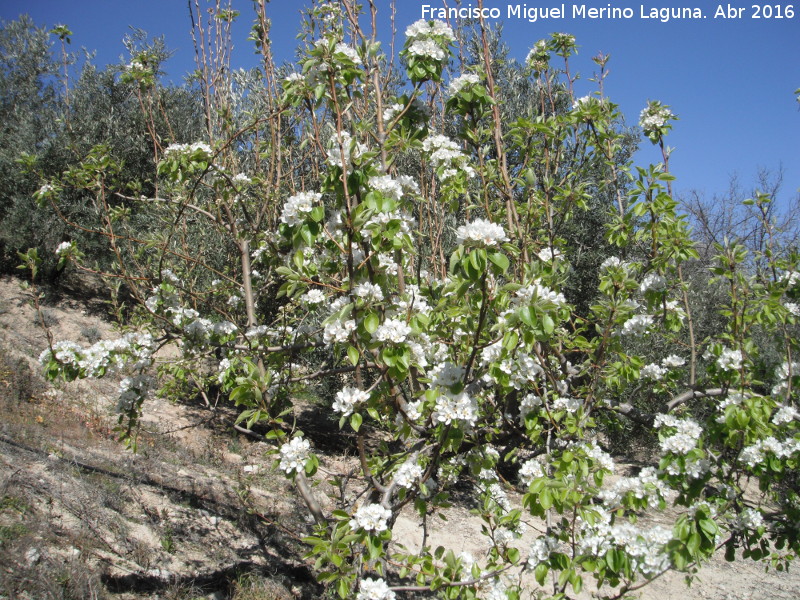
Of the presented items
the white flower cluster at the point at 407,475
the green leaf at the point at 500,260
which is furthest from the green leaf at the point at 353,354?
the green leaf at the point at 500,260

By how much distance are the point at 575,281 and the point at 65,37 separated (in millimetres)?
6777

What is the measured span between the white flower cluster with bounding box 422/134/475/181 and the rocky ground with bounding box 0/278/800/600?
5.84 ft

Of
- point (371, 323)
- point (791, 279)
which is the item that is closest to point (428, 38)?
point (371, 323)

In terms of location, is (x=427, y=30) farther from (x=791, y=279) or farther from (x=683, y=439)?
(x=791, y=279)

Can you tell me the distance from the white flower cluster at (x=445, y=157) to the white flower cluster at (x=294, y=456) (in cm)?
148

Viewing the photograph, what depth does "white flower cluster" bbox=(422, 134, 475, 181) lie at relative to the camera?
98.4 inches

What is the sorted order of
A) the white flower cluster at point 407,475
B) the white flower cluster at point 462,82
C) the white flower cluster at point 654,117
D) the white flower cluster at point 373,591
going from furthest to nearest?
1. the white flower cluster at point 654,117
2. the white flower cluster at point 462,82
3. the white flower cluster at point 407,475
4. the white flower cluster at point 373,591

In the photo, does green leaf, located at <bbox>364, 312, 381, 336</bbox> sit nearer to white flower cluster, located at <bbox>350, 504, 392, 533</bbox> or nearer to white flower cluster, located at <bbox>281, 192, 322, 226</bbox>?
white flower cluster, located at <bbox>281, 192, 322, 226</bbox>

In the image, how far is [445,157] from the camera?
2500mm

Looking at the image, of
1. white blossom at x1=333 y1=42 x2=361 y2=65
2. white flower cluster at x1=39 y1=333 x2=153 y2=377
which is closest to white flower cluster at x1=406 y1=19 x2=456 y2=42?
white blossom at x1=333 y1=42 x2=361 y2=65

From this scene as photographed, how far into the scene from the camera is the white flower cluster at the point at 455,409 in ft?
5.51

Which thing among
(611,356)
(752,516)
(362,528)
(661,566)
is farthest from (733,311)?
(362,528)

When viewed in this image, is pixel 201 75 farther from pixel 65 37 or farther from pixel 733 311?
pixel 733 311

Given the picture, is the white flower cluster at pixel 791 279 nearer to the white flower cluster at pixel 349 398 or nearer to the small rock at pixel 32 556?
the white flower cluster at pixel 349 398
